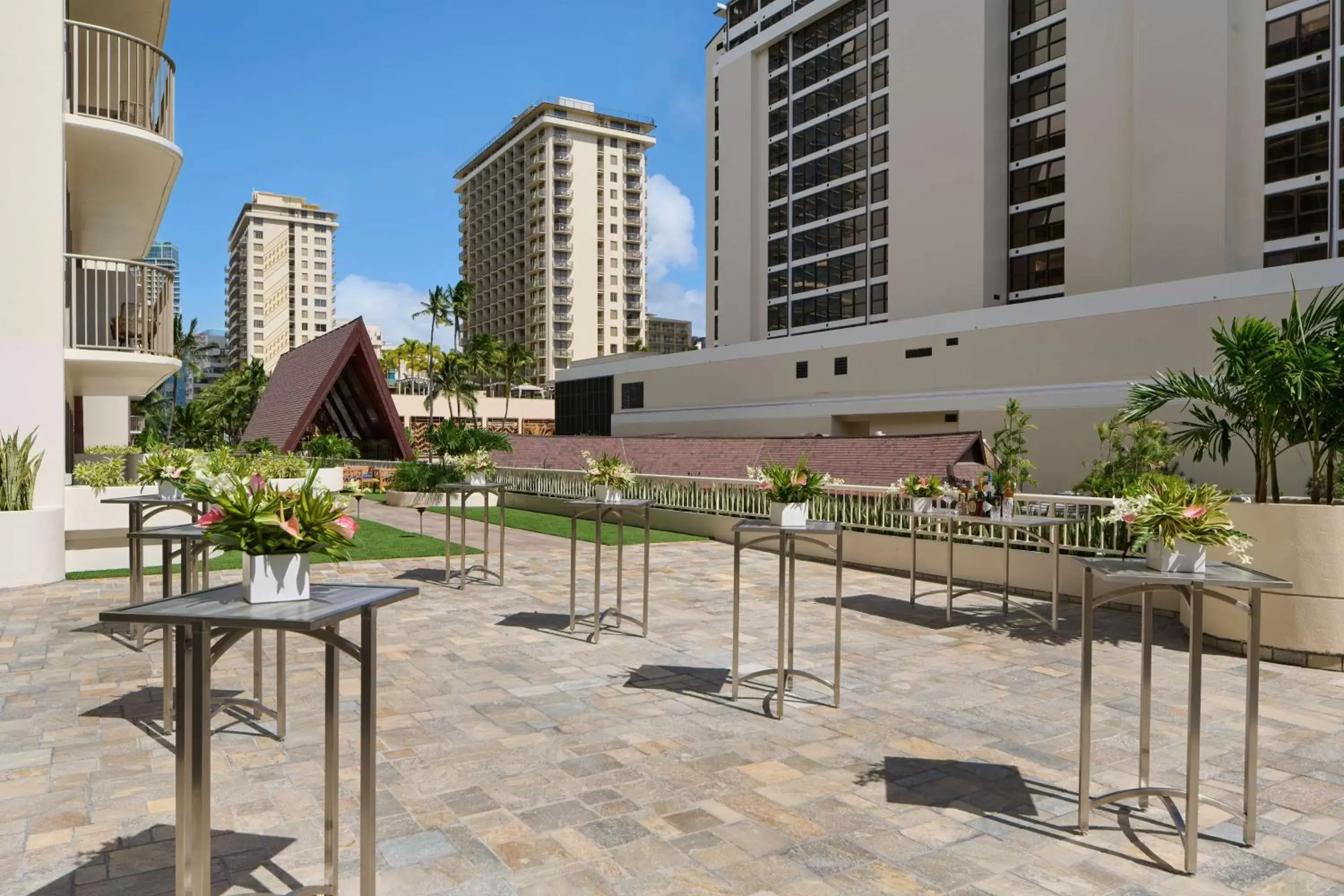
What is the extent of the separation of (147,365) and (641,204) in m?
95.7

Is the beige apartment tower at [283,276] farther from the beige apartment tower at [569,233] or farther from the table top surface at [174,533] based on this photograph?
the table top surface at [174,533]

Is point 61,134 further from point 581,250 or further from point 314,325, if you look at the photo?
point 314,325

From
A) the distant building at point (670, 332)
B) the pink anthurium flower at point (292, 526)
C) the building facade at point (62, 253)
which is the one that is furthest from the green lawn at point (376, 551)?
the distant building at point (670, 332)

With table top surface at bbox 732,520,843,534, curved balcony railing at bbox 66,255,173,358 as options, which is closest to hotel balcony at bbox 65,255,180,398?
curved balcony railing at bbox 66,255,173,358

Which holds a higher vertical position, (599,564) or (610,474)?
(610,474)

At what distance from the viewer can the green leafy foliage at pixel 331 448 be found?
29.9 metres

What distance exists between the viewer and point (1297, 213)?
31.9 metres

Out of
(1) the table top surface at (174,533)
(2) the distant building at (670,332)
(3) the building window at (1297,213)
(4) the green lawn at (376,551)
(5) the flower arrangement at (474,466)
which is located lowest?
(4) the green lawn at (376,551)

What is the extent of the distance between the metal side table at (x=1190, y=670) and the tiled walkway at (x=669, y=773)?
14cm

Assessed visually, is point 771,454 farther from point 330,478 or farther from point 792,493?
point 792,493

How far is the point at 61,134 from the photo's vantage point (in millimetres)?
11852

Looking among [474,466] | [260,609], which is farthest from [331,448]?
[260,609]

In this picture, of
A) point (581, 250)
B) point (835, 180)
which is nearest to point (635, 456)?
point (835, 180)

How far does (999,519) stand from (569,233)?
93759mm
